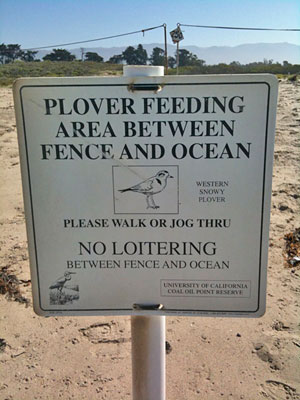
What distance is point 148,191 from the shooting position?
1235 millimetres

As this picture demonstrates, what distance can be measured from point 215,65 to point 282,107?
136 ft

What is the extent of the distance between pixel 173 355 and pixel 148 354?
114cm

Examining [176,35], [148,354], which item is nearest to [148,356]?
[148,354]

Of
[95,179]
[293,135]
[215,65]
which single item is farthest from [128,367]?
[215,65]

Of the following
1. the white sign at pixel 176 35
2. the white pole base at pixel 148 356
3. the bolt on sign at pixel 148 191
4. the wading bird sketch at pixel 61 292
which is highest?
the white sign at pixel 176 35

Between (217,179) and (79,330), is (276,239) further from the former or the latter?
(217,179)

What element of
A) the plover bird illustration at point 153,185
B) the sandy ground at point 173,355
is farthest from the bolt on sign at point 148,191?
the sandy ground at point 173,355

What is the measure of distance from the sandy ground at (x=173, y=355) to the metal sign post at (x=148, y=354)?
0.79 metres

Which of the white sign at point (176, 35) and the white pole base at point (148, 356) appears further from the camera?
the white sign at point (176, 35)

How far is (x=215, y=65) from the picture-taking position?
4975cm

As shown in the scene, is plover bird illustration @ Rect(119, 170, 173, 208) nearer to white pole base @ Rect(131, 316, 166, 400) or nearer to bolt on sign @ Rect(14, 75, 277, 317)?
bolt on sign @ Rect(14, 75, 277, 317)

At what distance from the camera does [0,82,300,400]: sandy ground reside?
Result: 2217 mm

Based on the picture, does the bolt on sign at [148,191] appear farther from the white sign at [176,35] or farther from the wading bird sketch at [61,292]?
the white sign at [176,35]

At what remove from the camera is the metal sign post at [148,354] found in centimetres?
139
